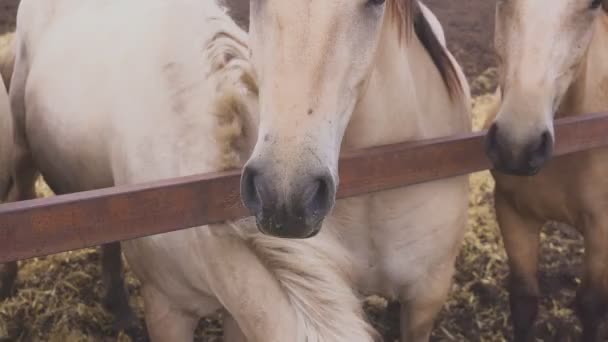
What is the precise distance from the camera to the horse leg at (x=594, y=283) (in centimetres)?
222

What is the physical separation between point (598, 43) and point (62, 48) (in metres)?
1.90

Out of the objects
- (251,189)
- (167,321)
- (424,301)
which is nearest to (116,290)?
(167,321)

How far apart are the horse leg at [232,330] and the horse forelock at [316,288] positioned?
0.52 m

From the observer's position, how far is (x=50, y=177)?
2496 millimetres

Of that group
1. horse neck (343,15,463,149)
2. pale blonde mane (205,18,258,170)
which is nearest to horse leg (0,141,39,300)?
pale blonde mane (205,18,258,170)

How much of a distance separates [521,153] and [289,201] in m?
0.76

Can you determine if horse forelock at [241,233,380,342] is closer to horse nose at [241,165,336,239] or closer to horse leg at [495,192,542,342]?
horse nose at [241,165,336,239]

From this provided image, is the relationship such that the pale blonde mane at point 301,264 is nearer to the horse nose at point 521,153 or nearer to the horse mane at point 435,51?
the horse nose at point 521,153

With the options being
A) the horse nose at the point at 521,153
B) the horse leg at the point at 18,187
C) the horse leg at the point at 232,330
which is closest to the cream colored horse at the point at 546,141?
the horse nose at the point at 521,153

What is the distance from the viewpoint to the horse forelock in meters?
1.38

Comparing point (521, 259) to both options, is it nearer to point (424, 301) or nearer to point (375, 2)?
point (424, 301)

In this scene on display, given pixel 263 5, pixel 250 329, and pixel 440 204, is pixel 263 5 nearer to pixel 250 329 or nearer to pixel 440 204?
pixel 250 329

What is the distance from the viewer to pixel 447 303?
9.68 ft

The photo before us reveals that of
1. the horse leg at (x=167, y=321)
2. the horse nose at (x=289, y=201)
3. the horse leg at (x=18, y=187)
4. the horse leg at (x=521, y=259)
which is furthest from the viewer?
the horse leg at (x=18, y=187)
